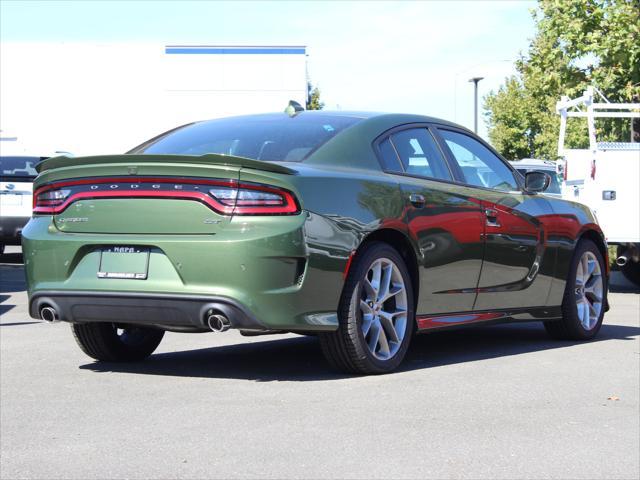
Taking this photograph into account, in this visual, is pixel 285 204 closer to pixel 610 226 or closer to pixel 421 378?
pixel 421 378

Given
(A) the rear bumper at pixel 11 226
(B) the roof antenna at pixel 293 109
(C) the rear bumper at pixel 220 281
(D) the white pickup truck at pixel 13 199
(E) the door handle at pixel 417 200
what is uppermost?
(B) the roof antenna at pixel 293 109

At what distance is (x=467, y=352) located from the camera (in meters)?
8.38

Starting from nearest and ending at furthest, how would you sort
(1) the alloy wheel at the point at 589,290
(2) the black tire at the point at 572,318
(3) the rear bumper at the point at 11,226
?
(2) the black tire at the point at 572,318 < (1) the alloy wheel at the point at 589,290 < (3) the rear bumper at the point at 11,226

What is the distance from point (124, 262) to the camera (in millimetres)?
6504

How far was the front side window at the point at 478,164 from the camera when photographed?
8109mm

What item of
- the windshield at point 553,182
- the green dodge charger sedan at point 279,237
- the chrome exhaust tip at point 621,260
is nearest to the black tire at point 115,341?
the green dodge charger sedan at point 279,237

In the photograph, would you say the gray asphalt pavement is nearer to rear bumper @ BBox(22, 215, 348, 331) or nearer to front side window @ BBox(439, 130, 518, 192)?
rear bumper @ BBox(22, 215, 348, 331)

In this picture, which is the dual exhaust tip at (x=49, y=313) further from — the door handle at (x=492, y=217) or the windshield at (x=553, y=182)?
the windshield at (x=553, y=182)

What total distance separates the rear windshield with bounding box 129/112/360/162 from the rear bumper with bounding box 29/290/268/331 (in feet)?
3.33

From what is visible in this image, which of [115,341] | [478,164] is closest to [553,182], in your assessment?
[478,164]

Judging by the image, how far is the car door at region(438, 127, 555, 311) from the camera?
8.02 meters

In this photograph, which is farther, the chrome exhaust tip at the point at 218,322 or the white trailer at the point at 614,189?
the white trailer at the point at 614,189

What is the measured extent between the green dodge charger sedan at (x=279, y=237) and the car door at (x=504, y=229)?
0.02m

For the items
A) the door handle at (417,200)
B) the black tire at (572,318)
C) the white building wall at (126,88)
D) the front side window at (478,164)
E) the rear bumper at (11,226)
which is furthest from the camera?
the white building wall at (126,88)
